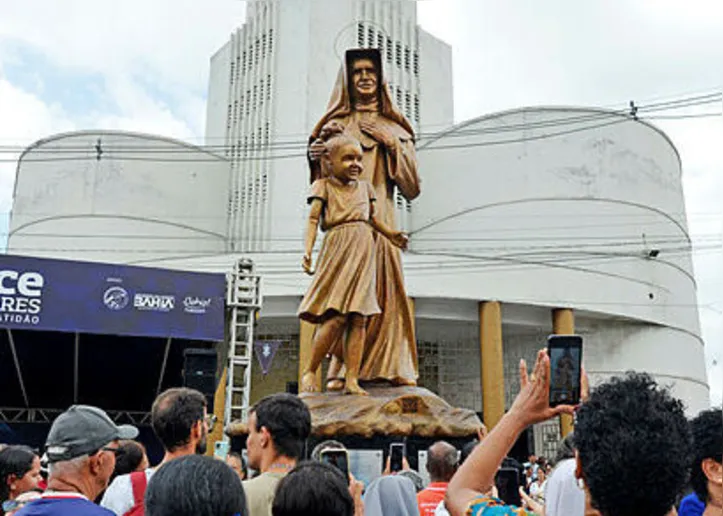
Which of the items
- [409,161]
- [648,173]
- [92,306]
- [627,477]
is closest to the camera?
[627,477]

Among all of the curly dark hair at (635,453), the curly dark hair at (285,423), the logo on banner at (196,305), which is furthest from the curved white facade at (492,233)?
the curly dark hair at (635,453)

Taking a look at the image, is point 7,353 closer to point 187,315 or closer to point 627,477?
point 187,315

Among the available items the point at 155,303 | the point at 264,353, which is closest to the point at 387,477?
the point at 155,303

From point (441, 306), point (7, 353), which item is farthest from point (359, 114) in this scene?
point (441, 306)

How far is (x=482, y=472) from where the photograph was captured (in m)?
1.71

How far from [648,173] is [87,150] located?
22142mm

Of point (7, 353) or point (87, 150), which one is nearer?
point (7, 353)

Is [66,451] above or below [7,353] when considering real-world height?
below

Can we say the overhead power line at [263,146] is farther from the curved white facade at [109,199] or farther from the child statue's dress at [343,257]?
the child statue's dress at [343,257]

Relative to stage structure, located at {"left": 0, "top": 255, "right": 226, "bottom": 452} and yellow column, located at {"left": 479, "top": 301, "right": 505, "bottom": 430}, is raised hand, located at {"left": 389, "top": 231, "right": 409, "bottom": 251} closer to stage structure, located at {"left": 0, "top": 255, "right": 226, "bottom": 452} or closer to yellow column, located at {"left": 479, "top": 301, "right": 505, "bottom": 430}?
stage structure, located at {"left": 0, "top": 255, "right": 226, "bottom": 452}

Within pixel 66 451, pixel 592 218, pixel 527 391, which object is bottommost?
pixel 66 451

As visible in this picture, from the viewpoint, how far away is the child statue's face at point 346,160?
→ 671 cm

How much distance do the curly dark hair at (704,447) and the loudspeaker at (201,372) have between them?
7160mm

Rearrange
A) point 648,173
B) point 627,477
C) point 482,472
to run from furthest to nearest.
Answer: point 648,173
point 482,472
point 627,477
